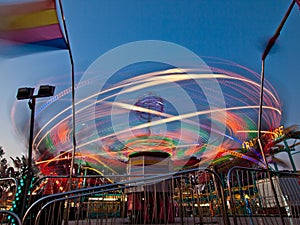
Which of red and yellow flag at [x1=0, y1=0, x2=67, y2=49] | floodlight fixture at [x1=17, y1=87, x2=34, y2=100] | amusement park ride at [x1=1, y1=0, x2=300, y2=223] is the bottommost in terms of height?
floodlight fixture at [x1=17, y1=87, x2=34, y2=100]

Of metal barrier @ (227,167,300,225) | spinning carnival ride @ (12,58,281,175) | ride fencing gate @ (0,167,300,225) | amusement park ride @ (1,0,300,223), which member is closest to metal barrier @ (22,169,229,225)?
ride fencing gate @ (0,167,300,225)

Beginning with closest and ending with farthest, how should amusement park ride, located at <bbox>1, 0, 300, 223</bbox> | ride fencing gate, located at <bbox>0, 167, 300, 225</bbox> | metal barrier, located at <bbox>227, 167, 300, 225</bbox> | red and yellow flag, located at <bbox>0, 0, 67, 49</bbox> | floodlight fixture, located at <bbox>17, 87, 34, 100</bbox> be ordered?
ride fencing gate, located at <bbox>0, 167, 300, 225</bbox> → red and yellow flag, located at <bbox>0, 0, 67, 49</bbox> → metal barrier, located at <bbox>227, 167, 300, 225</bbox> → floodlight fixture, located at <bbox>17, 87, 34, 100</bbox> → amusement park ride, located at <bbox>1, 0, 300, 223</bbox>

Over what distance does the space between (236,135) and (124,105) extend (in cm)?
1041

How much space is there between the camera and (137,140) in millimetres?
10562

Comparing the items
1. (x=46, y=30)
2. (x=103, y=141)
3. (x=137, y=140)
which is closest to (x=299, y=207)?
(x=137, y=140)

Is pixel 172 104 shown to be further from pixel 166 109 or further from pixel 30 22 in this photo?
pixel 30 22

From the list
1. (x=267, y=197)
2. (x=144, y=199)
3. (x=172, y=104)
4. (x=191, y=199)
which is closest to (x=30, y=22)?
(x=144, y=199)

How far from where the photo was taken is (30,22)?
523 centimetres

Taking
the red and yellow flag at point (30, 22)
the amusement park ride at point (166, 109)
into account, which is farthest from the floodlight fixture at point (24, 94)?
the amusement park ride at point (166, 109)

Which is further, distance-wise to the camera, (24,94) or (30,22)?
(24,94)

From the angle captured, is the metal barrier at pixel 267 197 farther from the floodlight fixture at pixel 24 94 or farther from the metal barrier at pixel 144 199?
the floodlight fixture at pixel 24 94

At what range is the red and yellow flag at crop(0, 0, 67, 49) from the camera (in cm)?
489

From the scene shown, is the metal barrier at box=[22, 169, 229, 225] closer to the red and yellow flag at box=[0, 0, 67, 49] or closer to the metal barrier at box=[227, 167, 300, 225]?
the metal barrier at box=[227, 167, 300, 225]

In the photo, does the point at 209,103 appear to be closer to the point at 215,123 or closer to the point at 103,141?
the point at 215,123
